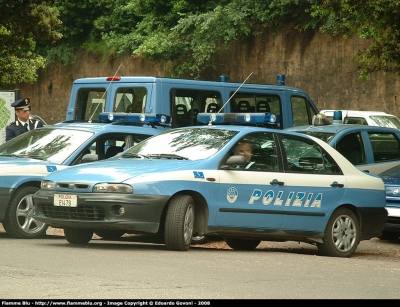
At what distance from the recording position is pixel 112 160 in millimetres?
12383

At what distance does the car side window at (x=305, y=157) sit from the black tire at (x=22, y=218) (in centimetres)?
323

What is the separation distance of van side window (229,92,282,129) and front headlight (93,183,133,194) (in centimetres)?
872

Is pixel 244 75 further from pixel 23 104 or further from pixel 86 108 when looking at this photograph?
pixel 23 104

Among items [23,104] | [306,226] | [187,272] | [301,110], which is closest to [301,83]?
[301,110]

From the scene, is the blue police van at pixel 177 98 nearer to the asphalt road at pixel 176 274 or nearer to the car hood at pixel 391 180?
the car hood at pixel 391 180

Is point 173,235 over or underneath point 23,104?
underneath

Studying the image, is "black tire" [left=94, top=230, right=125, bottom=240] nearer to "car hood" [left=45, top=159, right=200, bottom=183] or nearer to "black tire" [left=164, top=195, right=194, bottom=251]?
"car hood" [left=45, top=159, right=200, bottom=183]

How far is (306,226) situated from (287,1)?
2389cm

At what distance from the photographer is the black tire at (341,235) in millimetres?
12633

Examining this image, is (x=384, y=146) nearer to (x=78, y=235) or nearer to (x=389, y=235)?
(x=389, y=235)

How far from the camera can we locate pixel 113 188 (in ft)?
37.0

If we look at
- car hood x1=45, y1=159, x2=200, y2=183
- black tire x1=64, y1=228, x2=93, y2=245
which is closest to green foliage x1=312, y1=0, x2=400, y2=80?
car hood x1=45, y1=159, x2=200, y2=183

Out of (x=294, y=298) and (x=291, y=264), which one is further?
(x=291, y=264)

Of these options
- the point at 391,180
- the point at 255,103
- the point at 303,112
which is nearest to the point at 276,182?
the point at 391,180
